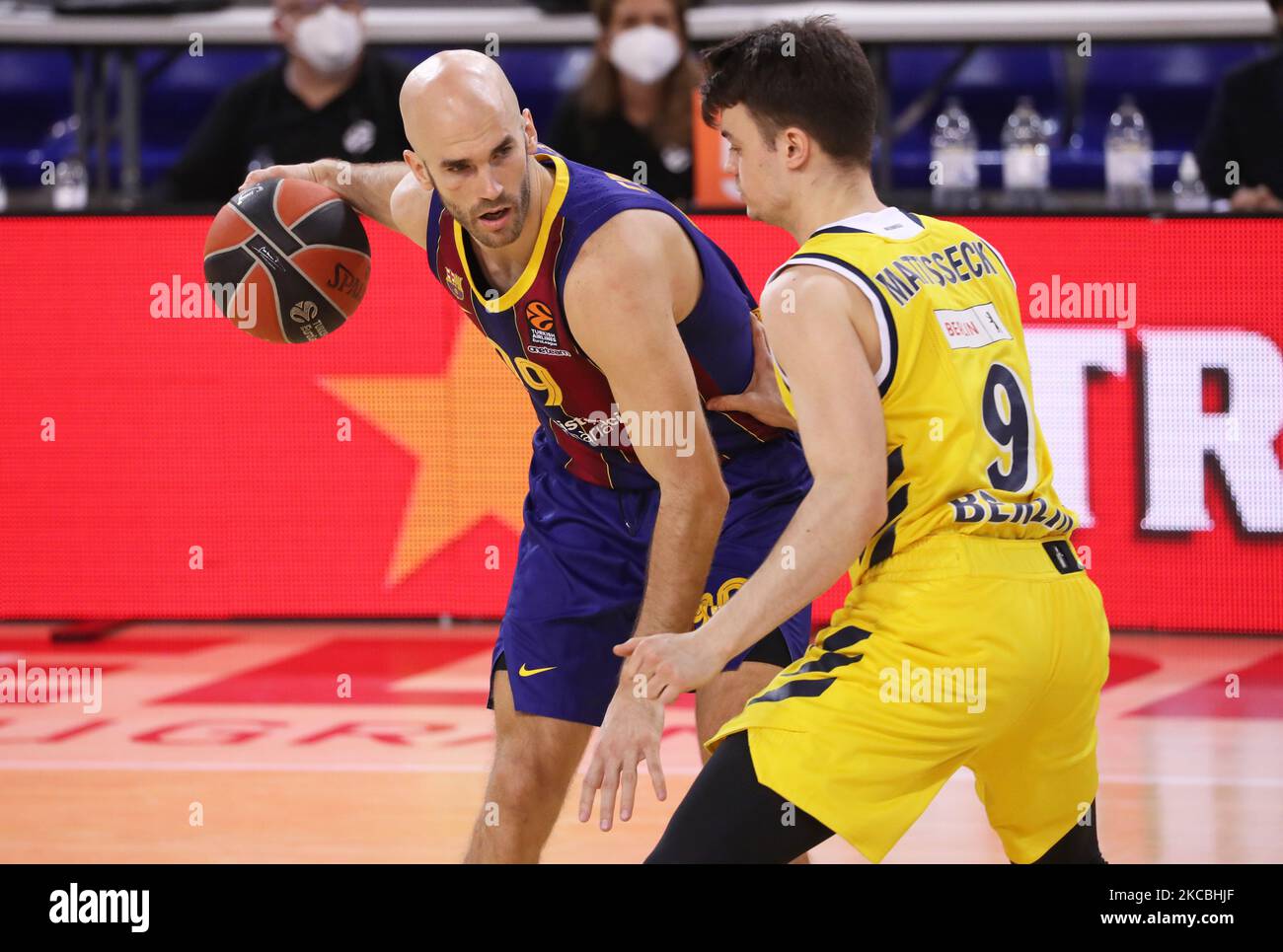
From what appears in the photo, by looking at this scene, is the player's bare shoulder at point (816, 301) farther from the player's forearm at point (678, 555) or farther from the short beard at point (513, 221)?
the short beard at point (513, 221)

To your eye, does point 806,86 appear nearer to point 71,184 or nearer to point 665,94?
point 665,94

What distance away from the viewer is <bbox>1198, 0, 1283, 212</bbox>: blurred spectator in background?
697 centimetres

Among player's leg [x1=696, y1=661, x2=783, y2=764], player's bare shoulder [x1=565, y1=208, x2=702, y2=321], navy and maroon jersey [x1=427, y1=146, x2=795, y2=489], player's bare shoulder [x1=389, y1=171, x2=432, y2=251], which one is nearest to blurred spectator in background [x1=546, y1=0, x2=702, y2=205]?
player's bare shoulder [x1=389, y1=171, x2=432, y2=251]

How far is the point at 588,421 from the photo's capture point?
10.5 ft

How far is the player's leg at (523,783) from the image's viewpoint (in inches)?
123

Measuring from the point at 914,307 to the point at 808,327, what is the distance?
0.18m

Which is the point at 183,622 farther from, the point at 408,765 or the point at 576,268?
the point at 576,268

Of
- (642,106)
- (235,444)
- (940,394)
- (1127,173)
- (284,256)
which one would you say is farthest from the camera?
(642,106)

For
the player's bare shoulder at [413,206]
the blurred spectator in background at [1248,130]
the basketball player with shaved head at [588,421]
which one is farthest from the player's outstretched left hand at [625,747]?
the blurred spectator in background at [1248,130]

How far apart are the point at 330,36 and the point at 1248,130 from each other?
13.1 ft

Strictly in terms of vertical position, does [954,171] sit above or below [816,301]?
above

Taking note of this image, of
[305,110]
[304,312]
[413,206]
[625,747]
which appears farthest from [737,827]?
[305,110]

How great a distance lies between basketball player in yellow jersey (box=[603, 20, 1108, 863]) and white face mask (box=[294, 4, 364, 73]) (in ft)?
16.0

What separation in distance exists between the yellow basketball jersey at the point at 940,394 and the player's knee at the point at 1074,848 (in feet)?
1.61
